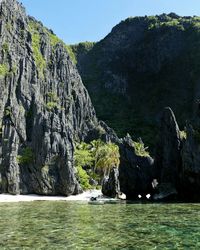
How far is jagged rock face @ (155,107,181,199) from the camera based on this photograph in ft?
237

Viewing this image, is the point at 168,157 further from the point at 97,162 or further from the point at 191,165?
the point at 97,162

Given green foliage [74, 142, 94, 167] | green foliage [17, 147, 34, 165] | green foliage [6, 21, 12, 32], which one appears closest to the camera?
green foliage [17, 147, 34, 165]

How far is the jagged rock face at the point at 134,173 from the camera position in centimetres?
7731

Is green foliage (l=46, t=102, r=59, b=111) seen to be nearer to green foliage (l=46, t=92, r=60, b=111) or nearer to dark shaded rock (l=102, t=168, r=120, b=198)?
green foliage (l=46, t=92, r=60, b=111)

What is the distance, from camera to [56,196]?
8862cm

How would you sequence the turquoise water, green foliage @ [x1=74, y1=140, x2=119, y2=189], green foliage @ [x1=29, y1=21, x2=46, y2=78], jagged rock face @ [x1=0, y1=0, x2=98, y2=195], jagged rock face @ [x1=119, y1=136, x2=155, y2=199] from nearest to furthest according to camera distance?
the turquoise water, jagged rock face @ [x1=119, y1=136, x2=155, y2=199], jagged rock face @ [x1=0, y1=0, x2=98, y2=195], green foliage @ [x1=74, y1=140, x2=119, y2=189], green foliage @ [x1=29, y1=21, x2=46, y2=78]

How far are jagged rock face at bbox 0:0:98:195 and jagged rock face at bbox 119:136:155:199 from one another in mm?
16914

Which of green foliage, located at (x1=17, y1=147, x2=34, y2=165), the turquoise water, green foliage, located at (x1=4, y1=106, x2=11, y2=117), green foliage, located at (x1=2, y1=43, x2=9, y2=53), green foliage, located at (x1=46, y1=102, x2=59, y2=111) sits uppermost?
green foliage, located at (x1=2, y1=43, x2=9, y2=53)

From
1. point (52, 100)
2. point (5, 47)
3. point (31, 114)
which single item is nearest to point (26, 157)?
point (31, 114)

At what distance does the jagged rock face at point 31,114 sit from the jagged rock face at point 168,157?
2325cm

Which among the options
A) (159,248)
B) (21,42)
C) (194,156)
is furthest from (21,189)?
(159,248)

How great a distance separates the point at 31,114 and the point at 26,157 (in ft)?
51.2

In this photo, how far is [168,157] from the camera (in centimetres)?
7419

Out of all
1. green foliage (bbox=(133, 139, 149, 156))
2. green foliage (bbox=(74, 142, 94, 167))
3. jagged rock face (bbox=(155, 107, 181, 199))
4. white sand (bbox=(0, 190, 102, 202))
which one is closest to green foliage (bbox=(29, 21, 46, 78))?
green foliage (bbox=(74, 142, 94, 167))
